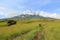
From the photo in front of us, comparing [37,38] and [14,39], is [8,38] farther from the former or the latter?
[37,38]

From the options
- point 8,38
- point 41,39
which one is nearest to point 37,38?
point 41,39

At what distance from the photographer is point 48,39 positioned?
3256 centimetres

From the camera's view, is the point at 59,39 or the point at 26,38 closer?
the point at 26,38

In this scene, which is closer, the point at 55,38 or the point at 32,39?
the point at 32,39

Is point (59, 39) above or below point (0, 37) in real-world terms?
below

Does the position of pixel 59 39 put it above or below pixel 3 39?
below

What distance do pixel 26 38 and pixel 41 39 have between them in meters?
3.21

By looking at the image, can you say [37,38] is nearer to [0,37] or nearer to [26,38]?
[26,38]

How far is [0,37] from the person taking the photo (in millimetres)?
32625

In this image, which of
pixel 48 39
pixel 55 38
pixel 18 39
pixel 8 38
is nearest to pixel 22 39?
pixel 18 39

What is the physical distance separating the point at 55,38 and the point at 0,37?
12.0m

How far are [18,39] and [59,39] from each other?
29.8ft

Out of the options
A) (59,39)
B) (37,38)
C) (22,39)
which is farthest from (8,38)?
(59,39)

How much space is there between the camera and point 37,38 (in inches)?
1284
